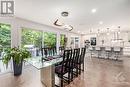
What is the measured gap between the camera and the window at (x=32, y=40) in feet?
18.4

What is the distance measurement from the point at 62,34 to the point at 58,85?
610 cm

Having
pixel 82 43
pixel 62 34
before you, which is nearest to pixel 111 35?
pixel 82 43

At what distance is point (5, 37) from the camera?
465 centimetres

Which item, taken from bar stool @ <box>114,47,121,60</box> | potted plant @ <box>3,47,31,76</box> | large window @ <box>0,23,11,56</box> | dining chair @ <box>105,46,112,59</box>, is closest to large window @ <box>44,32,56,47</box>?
large window @ <box>0,23,11,56</box>

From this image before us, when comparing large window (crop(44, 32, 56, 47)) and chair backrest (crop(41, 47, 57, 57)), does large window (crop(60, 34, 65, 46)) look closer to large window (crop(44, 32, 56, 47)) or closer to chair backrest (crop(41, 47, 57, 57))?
large window (crop(44, 32, 56, 47))

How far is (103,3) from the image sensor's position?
447cm

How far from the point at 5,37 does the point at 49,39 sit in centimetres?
315

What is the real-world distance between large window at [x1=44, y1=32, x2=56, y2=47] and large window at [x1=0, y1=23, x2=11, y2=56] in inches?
98.4

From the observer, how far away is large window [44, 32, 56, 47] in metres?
7.01

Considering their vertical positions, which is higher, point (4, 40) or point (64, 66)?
point (4, 40)

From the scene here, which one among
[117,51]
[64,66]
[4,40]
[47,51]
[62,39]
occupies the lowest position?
[64,66]

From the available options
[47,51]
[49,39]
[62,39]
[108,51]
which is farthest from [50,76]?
[108,51]

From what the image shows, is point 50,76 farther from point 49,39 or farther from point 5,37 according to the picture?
point 49,39

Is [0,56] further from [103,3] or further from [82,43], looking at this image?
[82,43]
